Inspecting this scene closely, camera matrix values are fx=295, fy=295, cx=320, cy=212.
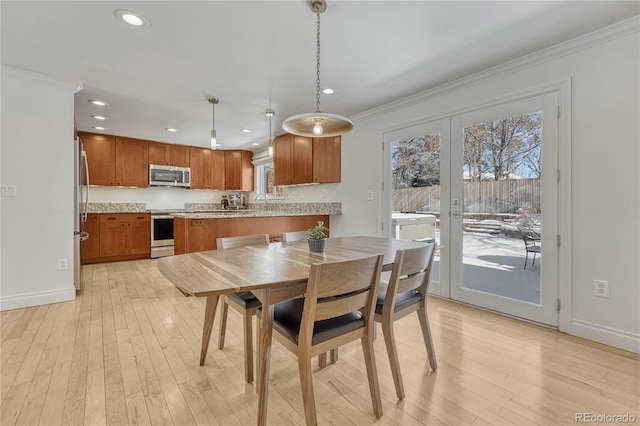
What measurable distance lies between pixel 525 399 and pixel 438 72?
2.58 meters

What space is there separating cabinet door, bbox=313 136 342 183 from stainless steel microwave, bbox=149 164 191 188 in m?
2.98

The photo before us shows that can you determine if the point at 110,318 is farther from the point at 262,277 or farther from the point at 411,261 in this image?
the point at 411,261

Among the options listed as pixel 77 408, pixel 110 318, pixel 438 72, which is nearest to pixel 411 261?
pixel 77 408

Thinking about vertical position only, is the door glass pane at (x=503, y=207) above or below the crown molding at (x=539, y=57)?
below

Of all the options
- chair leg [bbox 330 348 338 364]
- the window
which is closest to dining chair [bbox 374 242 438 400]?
chair leg [bbox 330 348 338 364]

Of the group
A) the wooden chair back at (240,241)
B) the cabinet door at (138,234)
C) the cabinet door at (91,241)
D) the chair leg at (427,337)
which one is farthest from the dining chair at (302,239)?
the cabinet door at (91,241)

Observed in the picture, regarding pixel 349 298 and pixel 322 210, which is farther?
pixel 322 210

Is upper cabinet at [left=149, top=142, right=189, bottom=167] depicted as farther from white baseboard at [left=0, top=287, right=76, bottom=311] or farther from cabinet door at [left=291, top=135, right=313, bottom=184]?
white baseboard at [left=0, top=287, right=76, bottom=311]

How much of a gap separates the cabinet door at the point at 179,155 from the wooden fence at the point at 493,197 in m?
4.67

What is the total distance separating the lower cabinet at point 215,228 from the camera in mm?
3363

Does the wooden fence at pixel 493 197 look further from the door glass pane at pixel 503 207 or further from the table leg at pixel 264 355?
the table leg at pixel 264 355

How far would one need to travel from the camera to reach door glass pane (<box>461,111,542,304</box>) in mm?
2514

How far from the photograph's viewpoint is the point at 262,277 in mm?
1274

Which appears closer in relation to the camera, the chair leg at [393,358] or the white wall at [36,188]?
the chair leg at [393,358]
